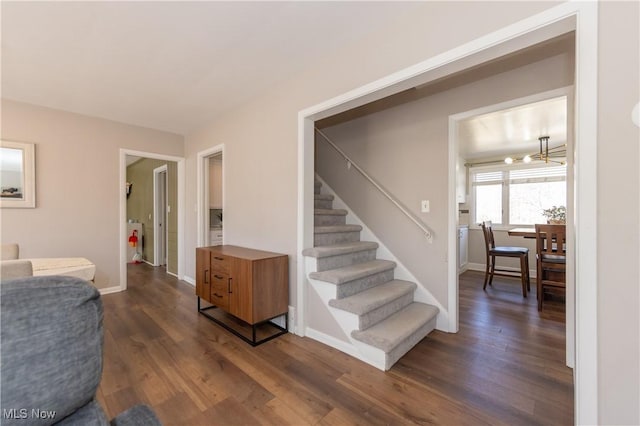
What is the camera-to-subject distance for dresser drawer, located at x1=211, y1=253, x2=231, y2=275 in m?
2.64

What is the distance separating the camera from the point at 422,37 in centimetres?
173

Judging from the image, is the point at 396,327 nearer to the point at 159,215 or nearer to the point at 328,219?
the point at 328,219

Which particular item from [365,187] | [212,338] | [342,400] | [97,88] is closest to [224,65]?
[97,88]

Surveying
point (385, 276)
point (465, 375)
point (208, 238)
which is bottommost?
point (465, 375)

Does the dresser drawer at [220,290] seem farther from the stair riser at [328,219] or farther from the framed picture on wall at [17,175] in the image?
the framed picture on wall at [17,175]

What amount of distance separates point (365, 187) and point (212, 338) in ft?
7.60

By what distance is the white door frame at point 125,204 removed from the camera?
3.90 meters

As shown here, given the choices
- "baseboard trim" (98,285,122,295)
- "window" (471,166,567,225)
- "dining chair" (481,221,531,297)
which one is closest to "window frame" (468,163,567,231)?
"window" (471,166,567,225)

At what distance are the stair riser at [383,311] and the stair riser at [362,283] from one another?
0.26 meters

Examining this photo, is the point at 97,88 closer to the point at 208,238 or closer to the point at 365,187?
the point at 208,238

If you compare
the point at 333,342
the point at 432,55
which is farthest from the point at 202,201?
the point at 432,55

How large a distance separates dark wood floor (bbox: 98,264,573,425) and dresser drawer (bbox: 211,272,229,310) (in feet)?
0.81

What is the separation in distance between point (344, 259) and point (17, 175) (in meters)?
3.91

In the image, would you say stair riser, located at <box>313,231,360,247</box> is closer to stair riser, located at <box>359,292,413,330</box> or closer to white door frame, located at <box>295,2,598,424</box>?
stair riser, located at <box>359,292,413,330</box>
